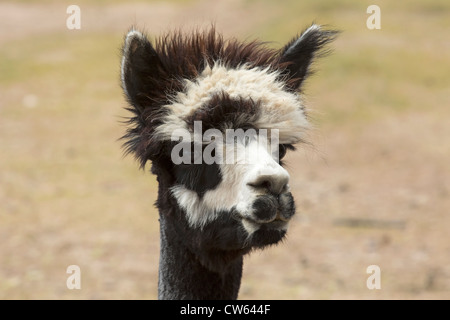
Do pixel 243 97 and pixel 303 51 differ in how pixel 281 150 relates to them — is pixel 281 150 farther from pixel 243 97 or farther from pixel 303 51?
pixel 303 51

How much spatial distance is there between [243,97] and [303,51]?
80cm

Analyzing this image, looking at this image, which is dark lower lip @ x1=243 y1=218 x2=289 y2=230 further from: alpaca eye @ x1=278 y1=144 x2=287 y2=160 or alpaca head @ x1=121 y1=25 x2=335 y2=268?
alpaca eye @ x1=278 y1=144 x2=287 y2=160

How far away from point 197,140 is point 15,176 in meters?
11.2

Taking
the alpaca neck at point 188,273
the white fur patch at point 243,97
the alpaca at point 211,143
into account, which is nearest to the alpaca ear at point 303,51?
the alpaca at point 211,143

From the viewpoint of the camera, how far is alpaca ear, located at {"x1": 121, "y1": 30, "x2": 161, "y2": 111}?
4.42m

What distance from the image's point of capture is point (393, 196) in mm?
13891

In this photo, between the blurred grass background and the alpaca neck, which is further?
the blurred grass background

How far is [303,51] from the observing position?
495cm

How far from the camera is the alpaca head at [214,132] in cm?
413
